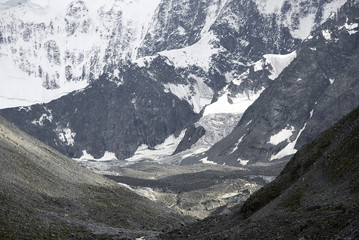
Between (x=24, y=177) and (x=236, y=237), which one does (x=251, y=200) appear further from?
(x=24, y=177)

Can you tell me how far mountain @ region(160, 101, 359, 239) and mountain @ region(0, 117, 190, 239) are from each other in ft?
56.5

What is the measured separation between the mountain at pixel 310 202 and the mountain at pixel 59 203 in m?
17.2

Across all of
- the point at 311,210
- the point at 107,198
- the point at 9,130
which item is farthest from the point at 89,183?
the point at 311,210

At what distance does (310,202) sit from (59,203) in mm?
56671

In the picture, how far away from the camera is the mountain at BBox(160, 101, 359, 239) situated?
225 feet

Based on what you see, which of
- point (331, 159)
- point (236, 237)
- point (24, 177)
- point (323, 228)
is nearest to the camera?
point (323, 228)

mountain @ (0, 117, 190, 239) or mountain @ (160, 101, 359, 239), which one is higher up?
mountain @ (160, 101, 359, 239)

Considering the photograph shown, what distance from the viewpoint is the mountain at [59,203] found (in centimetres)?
9769

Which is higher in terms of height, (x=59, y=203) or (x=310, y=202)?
(x=310, y=202)

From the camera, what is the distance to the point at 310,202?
82.6 metres

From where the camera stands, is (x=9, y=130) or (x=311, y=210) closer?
(x=311, y=210)

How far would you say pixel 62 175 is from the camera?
514 feet

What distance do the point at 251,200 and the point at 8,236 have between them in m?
36.4

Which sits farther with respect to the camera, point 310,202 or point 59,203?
point 59,203
